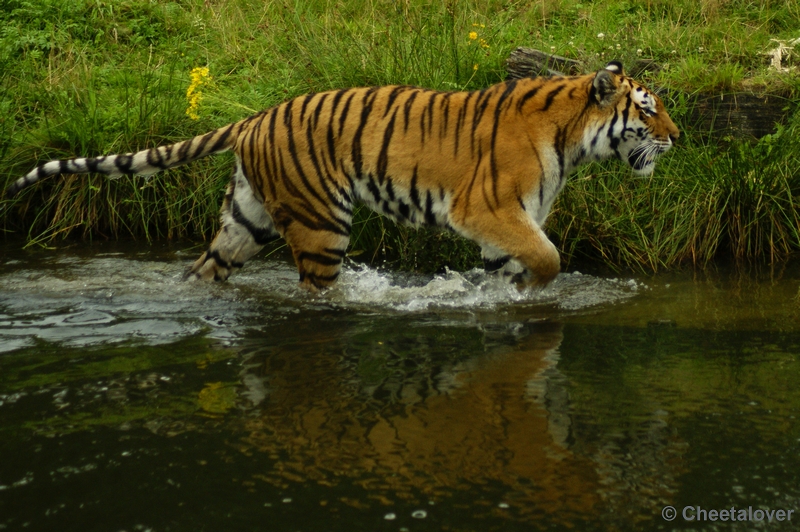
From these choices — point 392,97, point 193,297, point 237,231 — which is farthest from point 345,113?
point 193,297

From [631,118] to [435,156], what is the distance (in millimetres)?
1091

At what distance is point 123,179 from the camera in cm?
680

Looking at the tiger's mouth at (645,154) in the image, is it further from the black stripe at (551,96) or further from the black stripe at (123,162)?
the black stripe at (123,162)

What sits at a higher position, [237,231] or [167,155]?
[167,155]

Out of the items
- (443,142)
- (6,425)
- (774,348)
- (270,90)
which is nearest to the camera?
Result: (6,425)

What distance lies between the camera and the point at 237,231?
5461 mm

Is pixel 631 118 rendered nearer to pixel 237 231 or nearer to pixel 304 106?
pixel 304 106

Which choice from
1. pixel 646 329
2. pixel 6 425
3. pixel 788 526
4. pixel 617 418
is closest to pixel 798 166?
pixel 646 329

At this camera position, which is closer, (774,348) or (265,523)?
(265,523)

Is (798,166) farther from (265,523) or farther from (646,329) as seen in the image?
(265,523)

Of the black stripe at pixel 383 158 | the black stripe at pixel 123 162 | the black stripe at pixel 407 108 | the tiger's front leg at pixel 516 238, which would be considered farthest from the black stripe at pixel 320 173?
the black stripe at pixel 123 162

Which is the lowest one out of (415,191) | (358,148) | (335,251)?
(335,251)

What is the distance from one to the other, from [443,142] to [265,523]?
299 centimetres

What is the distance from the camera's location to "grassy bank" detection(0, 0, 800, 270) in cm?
621
